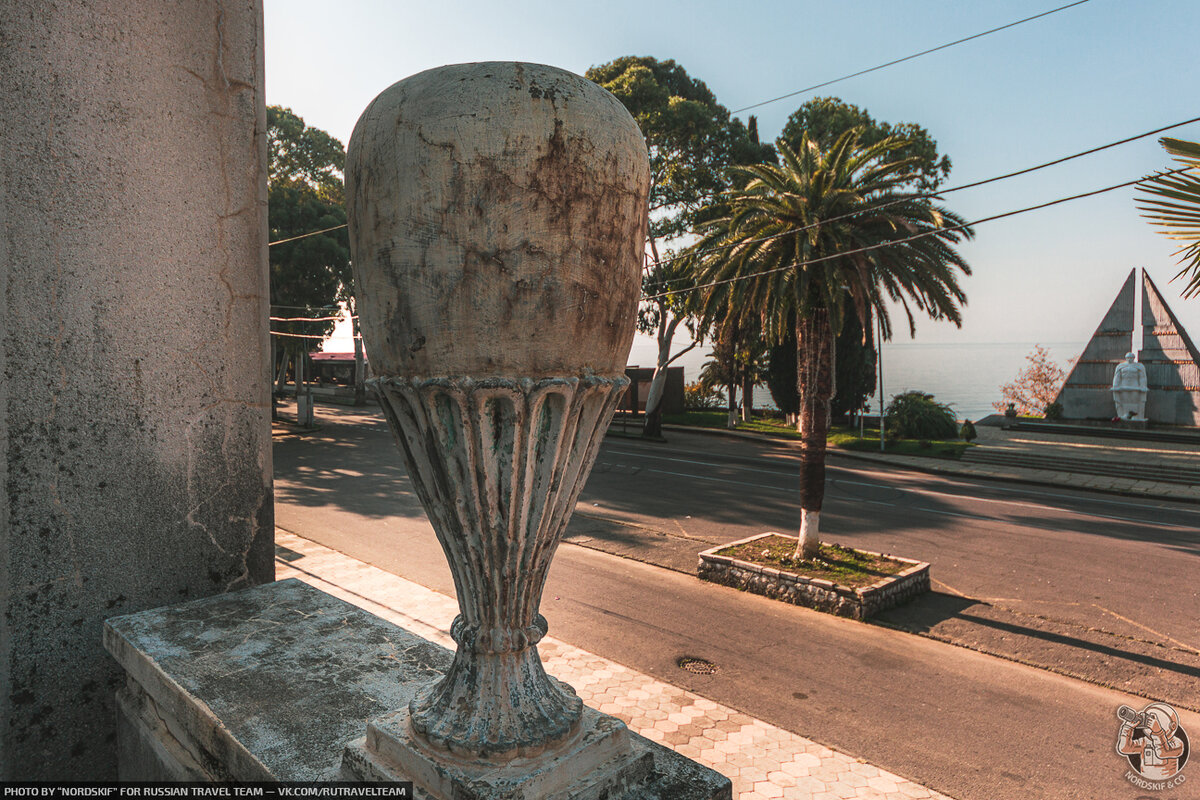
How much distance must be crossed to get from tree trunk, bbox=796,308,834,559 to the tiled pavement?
3.50 m

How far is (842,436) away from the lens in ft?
75.5

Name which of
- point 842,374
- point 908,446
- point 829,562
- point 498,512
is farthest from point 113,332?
point 842,374

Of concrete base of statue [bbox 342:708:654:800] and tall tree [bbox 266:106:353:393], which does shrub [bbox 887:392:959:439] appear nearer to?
tall tree [bbox 266:106:353:393]

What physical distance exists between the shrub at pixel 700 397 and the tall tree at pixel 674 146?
345 inches

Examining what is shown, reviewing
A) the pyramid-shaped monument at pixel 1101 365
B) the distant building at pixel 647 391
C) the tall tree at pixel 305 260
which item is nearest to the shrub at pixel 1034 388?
the pyramid-shaped monument at pixel 1101 365

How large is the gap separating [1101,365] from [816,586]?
74.5ft

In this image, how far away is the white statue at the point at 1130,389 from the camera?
2292 cm

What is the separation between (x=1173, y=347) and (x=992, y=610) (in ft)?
73.0

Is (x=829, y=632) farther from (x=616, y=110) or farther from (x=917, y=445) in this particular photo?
(x=917, y=445)

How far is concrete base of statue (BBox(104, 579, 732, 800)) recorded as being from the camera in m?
1.55

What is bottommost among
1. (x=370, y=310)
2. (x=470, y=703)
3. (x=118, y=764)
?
(x=118, y=764)

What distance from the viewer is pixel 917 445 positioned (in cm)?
2111

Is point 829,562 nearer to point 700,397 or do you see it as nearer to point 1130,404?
point 1130,404

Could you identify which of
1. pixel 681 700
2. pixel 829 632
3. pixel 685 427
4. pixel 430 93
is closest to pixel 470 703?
pixel 430 93
